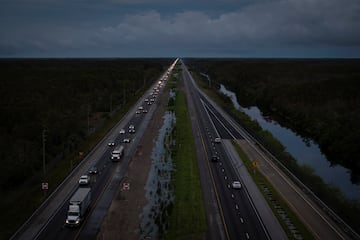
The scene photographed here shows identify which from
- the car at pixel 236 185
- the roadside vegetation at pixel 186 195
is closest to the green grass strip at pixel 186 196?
the roadside vegetation at pixel 186 195

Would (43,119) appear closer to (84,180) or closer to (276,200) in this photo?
(84,180)

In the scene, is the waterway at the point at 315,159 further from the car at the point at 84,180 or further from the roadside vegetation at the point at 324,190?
the car at the point at 84,180

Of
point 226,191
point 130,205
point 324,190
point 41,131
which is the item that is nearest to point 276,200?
point 226,191

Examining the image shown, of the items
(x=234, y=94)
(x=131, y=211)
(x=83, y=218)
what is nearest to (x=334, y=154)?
(x=131, y=211)

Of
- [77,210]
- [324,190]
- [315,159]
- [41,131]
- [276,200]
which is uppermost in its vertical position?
[77,210]

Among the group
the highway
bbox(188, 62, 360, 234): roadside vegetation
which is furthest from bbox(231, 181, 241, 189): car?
bbox(188, 62, 360, 234): roadside vegetation
